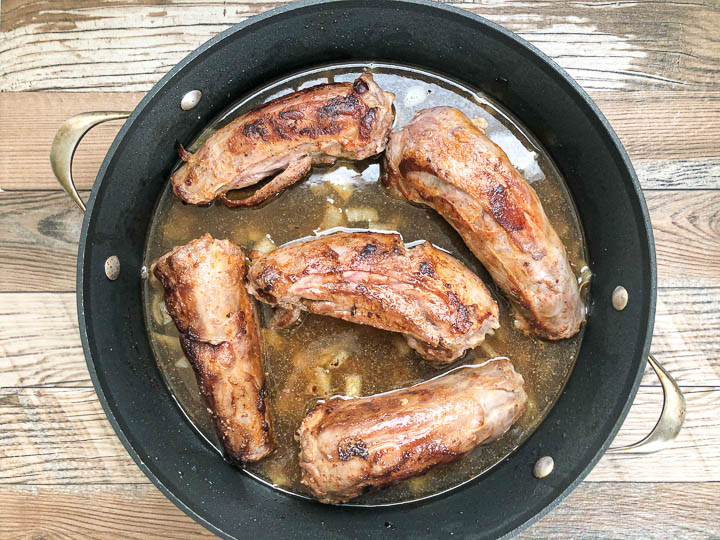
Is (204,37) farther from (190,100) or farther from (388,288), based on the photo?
(388,288)

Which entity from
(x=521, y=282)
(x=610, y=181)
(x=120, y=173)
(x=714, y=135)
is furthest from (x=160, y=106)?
(x=714, y=135)

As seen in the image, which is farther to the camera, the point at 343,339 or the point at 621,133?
the point at 621,133

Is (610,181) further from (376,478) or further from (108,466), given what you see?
(108,466)

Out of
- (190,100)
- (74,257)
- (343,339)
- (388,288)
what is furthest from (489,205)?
(74,257)

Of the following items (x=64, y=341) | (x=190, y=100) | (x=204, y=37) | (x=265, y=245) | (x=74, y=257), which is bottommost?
(x=64, y=341)

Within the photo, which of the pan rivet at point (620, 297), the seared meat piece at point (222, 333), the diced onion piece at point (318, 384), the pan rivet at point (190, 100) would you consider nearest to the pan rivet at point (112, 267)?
the seared meat piece at point (222, 333)

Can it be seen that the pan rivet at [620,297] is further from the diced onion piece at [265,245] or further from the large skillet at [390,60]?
the diced onion piece at [265,245]

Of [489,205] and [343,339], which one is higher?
[489,205]
